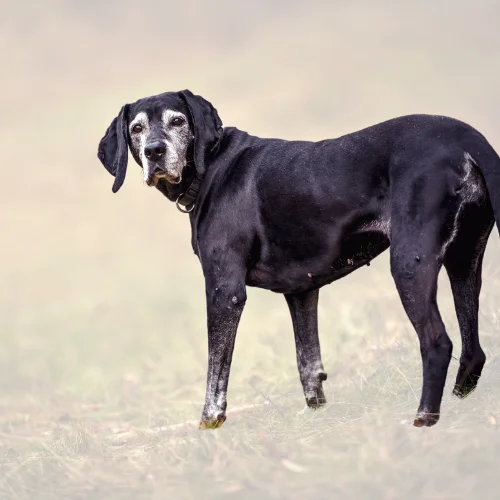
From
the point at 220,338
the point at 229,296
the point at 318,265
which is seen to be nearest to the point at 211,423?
the point at 220,338

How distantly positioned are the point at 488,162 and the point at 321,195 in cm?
127

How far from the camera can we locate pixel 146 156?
8.77 meters

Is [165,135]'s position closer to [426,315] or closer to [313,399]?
[313,399]

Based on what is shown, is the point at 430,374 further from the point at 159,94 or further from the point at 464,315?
the point at 159,94

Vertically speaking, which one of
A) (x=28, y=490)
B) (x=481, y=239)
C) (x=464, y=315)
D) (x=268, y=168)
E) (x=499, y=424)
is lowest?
(x=28, y=490)

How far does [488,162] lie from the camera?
7.68 meters

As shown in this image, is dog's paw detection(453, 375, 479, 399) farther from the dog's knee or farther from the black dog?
the dog's knee

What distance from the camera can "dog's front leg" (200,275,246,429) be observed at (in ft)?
28.2

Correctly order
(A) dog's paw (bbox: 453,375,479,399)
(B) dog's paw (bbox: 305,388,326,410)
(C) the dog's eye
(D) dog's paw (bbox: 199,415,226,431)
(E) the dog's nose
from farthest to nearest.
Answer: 1. (B) dog's paw (bbox: 305,388,326,410)
2. (C) the dog's eye
3. (E) the dog's nose
4. (D) dog's paw (bbox: 199,415,226,431)
5. (A) dog's paw (bbox: 453,375,479,399)

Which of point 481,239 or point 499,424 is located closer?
point 499,424

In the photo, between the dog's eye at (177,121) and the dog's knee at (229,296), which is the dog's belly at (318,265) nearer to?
the dog's knee at (229,296)

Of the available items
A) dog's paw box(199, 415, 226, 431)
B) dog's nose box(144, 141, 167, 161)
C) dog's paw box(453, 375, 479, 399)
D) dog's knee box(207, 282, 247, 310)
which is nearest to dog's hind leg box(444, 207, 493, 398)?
dog's paw box(453, 375, 479, 399)

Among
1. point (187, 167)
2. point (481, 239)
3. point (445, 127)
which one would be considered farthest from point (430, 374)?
point (187, 167)

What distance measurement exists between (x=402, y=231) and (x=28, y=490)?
3405mm
